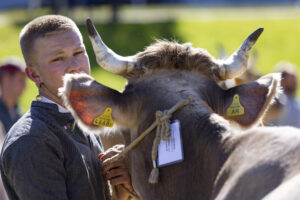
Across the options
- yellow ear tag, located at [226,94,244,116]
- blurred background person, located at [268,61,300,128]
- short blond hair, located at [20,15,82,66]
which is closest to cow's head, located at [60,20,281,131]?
yellow ear tag, located at [226,94,244,116]

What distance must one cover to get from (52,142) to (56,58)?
0.60 metres

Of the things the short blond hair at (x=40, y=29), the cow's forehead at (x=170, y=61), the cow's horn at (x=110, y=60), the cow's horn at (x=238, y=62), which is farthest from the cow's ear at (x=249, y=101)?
the short blond hair at (x=40, y=29)

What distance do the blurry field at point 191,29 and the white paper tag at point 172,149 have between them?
51.4 ft

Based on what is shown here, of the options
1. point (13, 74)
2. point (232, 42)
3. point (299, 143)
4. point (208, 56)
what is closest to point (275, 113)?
point (13, 74)

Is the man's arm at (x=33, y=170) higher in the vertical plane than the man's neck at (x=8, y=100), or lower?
higher

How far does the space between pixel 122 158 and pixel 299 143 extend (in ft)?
4.91

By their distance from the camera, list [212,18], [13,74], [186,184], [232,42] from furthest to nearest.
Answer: [212,18]
[232,42]
[13,74]
[186,184]

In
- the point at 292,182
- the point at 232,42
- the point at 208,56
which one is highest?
the point at 208,56

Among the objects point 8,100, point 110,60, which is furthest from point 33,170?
point 8,100

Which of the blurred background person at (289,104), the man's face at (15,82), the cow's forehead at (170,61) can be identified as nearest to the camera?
the cow's forehead at (170,61)

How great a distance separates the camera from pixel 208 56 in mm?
4273

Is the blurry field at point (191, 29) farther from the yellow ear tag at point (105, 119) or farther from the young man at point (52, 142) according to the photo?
the yellow ear tag at point (105, 119)

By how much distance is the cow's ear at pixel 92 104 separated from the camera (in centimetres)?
405

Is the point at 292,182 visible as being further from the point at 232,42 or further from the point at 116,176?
the point at 232,42
